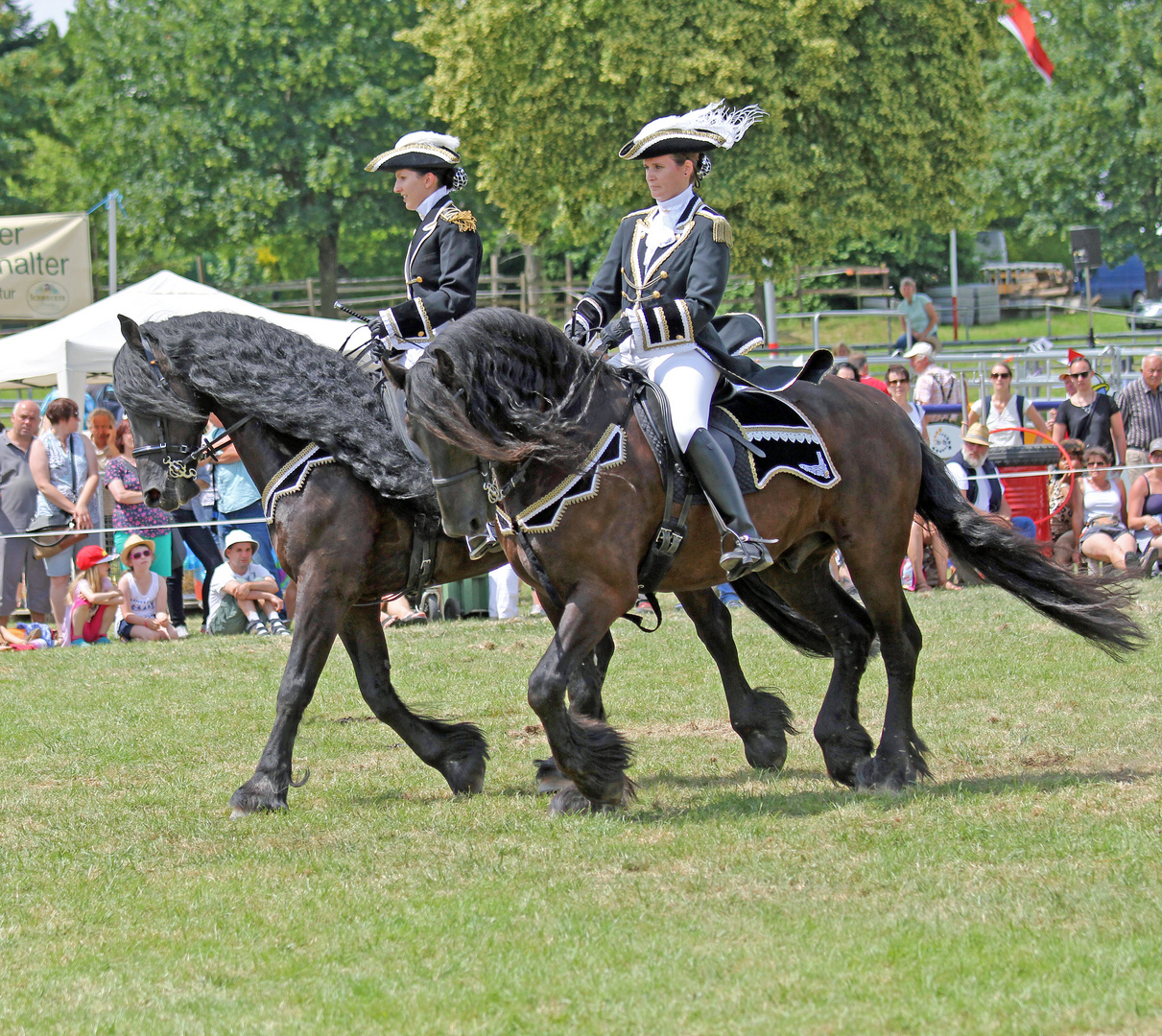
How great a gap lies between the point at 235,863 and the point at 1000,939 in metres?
2.97

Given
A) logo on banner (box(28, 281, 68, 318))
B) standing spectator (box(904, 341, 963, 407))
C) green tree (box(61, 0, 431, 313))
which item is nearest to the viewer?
standing spectator (box(904, 341, 963, 407))

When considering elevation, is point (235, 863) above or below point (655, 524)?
below

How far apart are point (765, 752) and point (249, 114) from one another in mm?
33174

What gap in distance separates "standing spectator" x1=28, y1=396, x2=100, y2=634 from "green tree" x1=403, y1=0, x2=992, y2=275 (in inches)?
567

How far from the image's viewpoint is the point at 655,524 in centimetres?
657

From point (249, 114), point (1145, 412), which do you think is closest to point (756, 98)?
point (1145, 412)

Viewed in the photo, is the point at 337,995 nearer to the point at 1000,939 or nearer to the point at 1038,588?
the point at 1000,939

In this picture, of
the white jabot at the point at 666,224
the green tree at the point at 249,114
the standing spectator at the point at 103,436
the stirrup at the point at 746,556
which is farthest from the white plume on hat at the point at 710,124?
the green tree at the point at 249,114

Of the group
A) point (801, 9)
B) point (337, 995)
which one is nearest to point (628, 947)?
point (337, 995)

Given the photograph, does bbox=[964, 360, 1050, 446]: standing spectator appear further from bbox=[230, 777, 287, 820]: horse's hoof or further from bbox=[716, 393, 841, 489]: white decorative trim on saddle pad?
bbox=[230, 777, 287, 820]: horse's hoof

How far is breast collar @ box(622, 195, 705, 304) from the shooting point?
22.0ft

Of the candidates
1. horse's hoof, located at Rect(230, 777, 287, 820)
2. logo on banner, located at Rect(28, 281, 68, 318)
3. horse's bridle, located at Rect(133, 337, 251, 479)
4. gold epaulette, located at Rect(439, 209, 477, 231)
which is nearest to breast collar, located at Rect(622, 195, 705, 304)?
gold epaulette, located at Rect(439, 209, 477, 231)

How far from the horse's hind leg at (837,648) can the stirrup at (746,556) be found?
96 cm

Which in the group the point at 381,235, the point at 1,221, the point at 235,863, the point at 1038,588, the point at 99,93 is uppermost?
the point at 99,93
